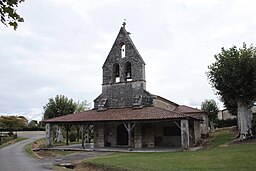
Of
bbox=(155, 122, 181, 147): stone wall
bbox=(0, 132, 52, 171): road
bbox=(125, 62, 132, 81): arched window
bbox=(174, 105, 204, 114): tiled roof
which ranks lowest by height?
bbox=(0, 132, 52, 171): road

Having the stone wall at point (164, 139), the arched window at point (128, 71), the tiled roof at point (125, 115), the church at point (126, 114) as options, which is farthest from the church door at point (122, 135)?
the arched window at point (128, 71)

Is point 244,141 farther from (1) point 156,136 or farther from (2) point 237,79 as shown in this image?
(1) point 156,136

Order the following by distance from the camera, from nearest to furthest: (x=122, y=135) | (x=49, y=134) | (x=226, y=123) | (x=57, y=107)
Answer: (x=122, y=135) < (x=49, y=134) < (x=57, y=107) < (x=226, y=123)

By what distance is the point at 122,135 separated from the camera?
1080 inches

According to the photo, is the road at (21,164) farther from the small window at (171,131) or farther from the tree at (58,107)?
the tree at (58,107)

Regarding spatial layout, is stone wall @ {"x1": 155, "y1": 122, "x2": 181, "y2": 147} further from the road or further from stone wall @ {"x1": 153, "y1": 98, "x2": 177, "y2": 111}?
the road

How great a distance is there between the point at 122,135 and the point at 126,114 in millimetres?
3559

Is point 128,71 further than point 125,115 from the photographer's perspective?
Yes

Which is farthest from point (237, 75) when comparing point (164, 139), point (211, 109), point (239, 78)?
point (211, 109)

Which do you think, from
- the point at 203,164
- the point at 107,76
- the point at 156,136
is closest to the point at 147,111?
the point at 156,136

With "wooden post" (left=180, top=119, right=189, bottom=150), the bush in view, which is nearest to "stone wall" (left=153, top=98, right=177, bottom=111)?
"wooden post" (left=180, top=119, right=189, bottom=150)

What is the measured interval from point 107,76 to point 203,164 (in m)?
18.4

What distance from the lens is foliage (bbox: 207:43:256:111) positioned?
22.0 meters

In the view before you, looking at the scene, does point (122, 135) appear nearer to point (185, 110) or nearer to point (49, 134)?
point (49, 134)
